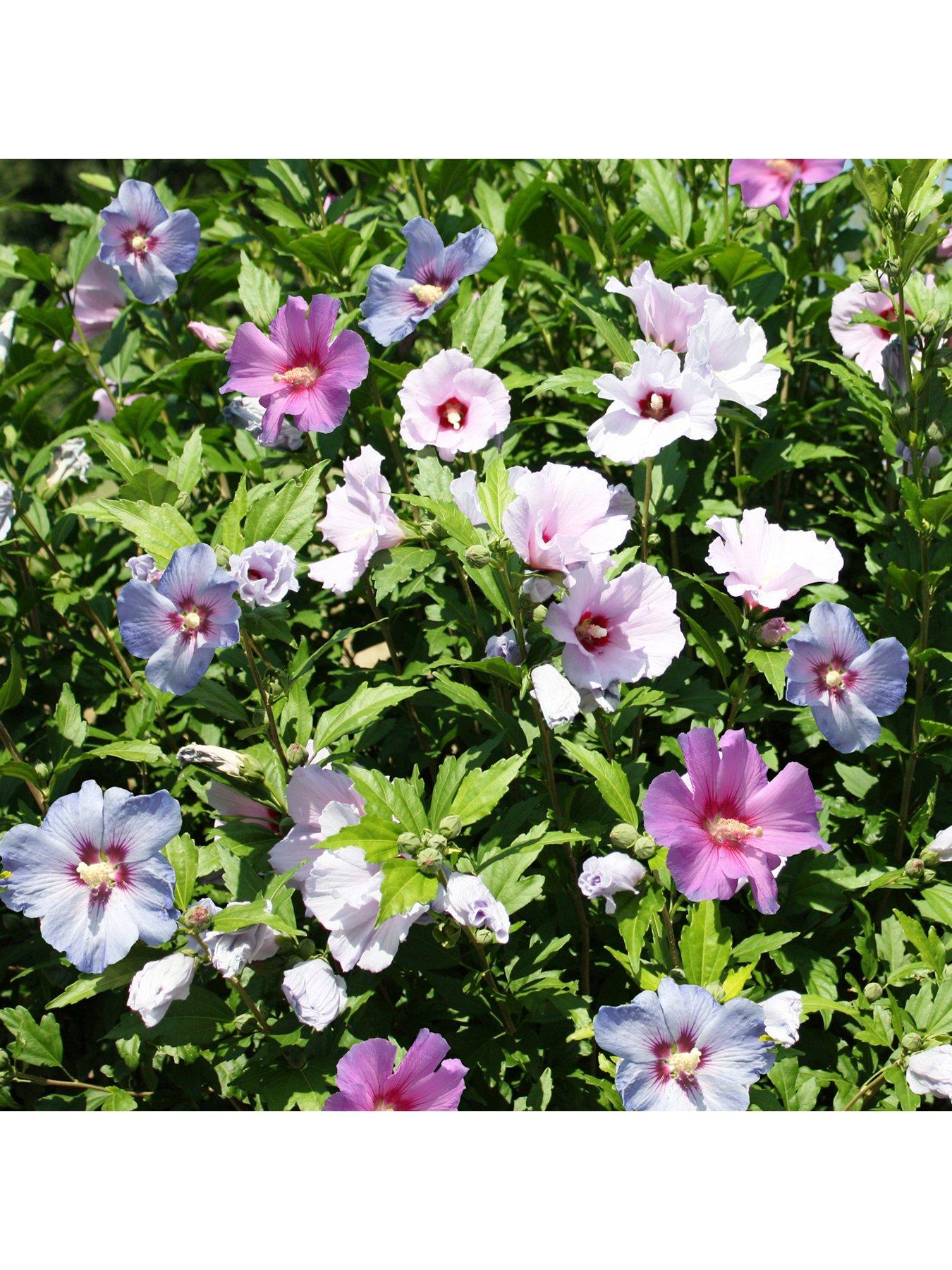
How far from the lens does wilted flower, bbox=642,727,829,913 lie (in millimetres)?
1407

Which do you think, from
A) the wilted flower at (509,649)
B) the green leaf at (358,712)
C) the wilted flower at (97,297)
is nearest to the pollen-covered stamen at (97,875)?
the green leaf at (358,712)

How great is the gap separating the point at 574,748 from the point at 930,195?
1.16m

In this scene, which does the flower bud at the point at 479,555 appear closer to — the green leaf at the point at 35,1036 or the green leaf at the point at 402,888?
the green leaf at the point at 402,888

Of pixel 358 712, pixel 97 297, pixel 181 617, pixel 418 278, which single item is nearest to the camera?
pixel 181 617

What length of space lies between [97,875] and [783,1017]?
97 centimetres

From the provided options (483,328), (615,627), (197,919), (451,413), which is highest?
(483,328)

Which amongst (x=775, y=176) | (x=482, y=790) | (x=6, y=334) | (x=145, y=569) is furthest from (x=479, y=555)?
(x=6, y=334)

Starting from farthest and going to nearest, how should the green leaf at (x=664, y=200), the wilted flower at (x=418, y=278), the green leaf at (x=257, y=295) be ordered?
the green leaf at (x=664, y=200) < the green leaf at (x=257, y=295) < the wilted flower at (x=418, y=278)

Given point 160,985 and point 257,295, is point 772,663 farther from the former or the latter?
point 257,295

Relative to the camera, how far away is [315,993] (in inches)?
56.8

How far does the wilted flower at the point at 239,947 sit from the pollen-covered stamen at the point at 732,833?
2.10 ft

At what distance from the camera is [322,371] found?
180 cm

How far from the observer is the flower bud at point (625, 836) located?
4.78 ft

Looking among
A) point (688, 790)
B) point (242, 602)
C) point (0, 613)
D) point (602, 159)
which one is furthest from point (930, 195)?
point (0, 613)
